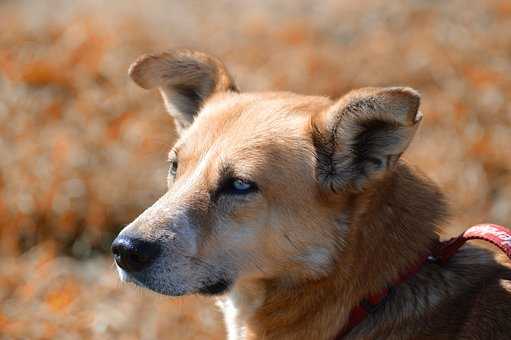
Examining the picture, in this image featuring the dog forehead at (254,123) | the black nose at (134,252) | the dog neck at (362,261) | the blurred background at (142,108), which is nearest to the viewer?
the black nose at (134,252)

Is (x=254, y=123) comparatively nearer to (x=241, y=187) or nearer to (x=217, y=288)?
(x=241, y=187)

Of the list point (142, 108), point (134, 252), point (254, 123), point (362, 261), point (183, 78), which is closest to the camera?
point (134, 252)

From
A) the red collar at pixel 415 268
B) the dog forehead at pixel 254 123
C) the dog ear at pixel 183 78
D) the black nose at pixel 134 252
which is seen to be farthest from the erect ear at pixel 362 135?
the dog ear at pixel 183 78

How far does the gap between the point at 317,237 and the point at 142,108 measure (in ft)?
14.6

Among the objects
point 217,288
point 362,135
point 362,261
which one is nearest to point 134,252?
point 217,288

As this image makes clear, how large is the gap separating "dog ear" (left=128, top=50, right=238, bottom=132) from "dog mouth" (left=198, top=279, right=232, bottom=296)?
1.13 metres

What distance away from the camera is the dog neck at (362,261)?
314 cm

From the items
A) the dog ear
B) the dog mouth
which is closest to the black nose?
the dog mouth

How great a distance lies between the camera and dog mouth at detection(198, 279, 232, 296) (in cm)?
317

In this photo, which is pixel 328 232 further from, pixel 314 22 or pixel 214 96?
pixel 314 22

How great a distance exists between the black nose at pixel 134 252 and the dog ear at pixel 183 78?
1076 mm

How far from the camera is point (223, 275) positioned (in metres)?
3.17

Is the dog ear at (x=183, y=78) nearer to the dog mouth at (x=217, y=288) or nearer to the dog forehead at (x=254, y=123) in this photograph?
the dog forehead at (x=254, y=123)

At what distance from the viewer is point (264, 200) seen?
3.21m
